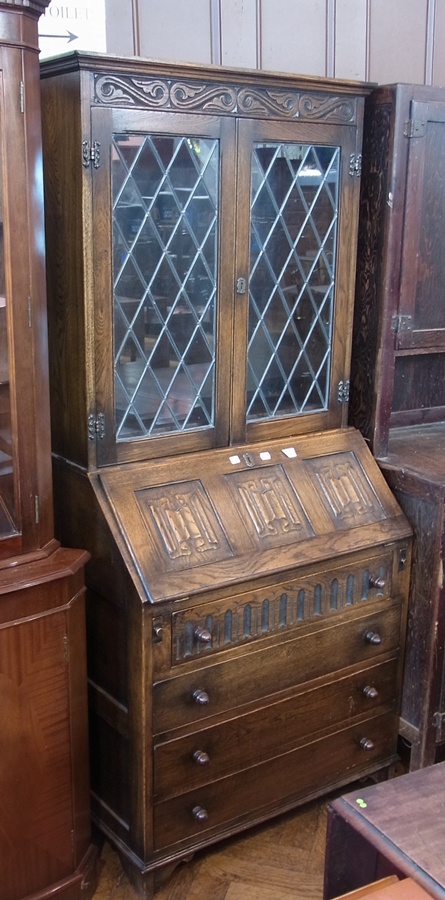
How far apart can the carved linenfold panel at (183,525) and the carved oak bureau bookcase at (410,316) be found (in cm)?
62

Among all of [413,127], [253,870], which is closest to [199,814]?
[253,870]

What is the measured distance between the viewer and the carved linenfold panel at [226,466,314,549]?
2.28m

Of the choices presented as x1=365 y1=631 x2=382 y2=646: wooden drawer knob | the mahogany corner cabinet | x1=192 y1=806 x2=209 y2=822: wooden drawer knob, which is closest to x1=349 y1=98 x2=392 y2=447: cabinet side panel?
x1=365 y1=631 x2=382 y2=646: wooden drawer knob

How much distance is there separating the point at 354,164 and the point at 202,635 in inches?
51.7

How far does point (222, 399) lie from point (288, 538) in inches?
15.9

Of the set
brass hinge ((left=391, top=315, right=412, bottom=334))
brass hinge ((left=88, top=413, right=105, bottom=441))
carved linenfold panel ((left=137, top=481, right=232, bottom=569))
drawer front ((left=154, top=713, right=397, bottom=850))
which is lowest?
drawer front ((left=154, top=713, right=397, bottom=850))

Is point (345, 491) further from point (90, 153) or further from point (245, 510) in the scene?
point (90, 153)

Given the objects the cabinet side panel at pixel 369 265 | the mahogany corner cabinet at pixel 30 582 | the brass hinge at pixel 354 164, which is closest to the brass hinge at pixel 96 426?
the mahogany corner cabinet at pixel 30 582

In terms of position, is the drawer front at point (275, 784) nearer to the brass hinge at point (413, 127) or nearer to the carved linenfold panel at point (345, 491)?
the carved linenfold panel at point (345, 491)

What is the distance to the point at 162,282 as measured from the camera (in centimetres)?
218

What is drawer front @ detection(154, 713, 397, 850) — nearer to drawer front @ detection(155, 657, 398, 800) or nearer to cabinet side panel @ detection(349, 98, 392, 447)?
drawer front @ detection(155, 657, 398, 800)

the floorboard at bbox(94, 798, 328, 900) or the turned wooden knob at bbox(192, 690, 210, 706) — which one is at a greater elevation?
the turned wooden knob at bbox(192, 690, 210, 706)

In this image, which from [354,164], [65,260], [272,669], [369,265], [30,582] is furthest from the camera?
[369,265]

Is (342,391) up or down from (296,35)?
down
